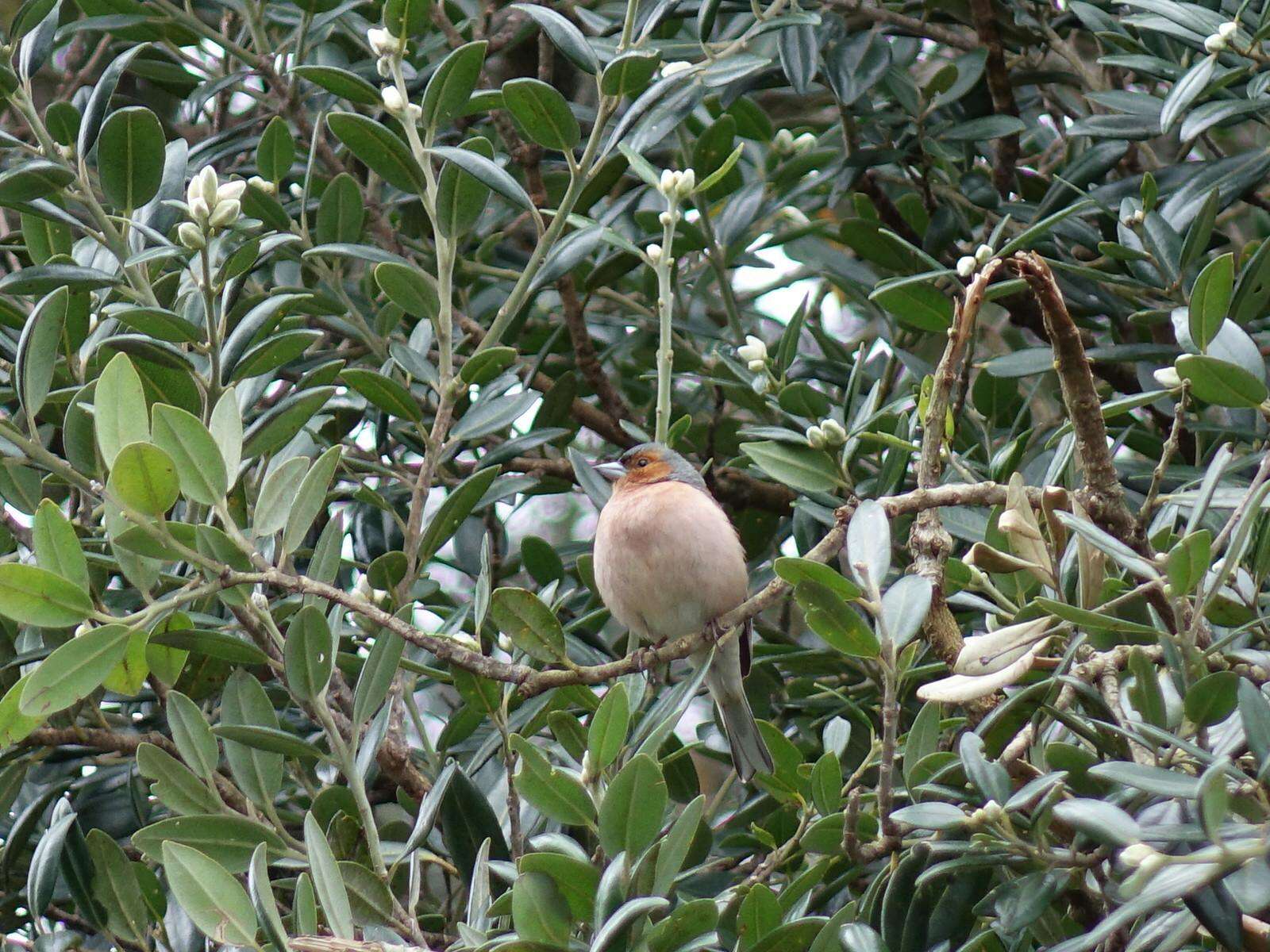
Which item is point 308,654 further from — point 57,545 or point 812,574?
point 812,574

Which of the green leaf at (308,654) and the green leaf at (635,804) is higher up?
the green leaf at (308,654)

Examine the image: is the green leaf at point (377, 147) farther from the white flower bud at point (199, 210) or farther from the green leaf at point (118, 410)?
the green leaf at point (118, 410)

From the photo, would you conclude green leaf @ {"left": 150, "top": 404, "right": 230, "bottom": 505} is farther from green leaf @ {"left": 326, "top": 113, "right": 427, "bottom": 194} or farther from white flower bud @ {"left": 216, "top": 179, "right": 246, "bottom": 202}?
green leaf @ {"left": 326, "top": 113, "right": 427, "bottom": 194}

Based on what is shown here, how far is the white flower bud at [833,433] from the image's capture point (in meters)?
3.60

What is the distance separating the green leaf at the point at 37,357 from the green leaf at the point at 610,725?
145cm

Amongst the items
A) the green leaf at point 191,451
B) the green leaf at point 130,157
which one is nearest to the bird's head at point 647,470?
the green leaf at point 130,157

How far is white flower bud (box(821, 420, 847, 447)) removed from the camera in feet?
11.8

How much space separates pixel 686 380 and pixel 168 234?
2584 millimetres

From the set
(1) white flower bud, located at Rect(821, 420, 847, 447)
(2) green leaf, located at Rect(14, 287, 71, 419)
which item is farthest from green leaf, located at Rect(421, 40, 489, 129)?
(1) white flower bud, located at Rect(821, 420, 847, 447)

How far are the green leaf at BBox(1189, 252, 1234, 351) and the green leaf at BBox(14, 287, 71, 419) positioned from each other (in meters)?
2.47

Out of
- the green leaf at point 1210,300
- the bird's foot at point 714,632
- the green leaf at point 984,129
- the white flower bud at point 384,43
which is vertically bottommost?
the bird's foot at point 714,632

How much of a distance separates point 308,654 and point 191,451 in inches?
21.1

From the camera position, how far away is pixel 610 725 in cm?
279

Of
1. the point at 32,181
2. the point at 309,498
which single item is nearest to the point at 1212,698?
the point at 309,498
